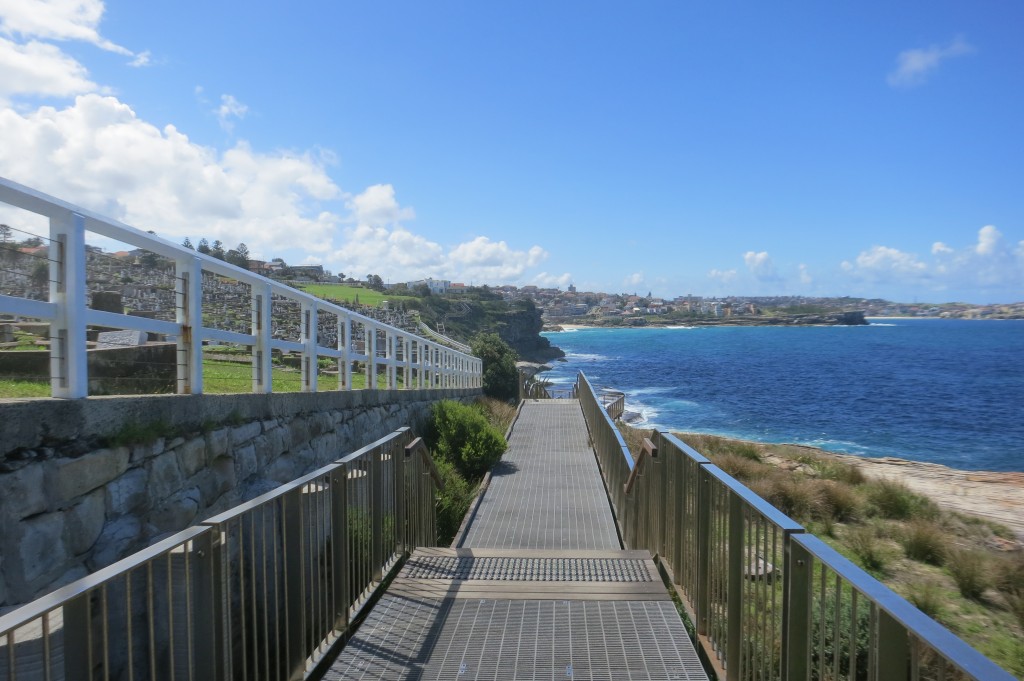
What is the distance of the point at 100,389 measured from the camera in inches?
200

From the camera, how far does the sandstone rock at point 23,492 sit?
3.35m

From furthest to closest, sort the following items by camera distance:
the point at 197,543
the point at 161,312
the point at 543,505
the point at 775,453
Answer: the point at 775,453 < the point at 543,505 < the point at 161,312 < the point at 197,543

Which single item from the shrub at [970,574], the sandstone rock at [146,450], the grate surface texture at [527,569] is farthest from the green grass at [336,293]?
the shrub at [970,574]

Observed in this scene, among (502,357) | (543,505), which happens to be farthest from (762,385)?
(543,505)

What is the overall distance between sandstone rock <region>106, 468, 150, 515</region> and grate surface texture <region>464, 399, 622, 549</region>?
14.4 feet

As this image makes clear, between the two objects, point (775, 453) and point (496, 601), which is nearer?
point (496, 601)

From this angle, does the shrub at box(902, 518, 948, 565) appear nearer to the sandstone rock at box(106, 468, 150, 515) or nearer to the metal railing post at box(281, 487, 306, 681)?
the metal railing post at box(281, 487, 306, 681)

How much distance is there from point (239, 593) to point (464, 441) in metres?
8.52

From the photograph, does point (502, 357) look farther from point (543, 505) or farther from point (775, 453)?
point (543, 505)

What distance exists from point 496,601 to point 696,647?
1.44m

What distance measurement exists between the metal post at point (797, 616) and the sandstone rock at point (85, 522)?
3.64 m

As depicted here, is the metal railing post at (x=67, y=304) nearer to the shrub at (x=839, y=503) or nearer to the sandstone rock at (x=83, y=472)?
the sandstone rock at (x=83, y=472)

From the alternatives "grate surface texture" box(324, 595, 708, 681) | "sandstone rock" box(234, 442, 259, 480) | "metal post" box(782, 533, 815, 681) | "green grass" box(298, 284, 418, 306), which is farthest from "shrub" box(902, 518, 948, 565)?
"green grass" box(298, 284, 418, 306)

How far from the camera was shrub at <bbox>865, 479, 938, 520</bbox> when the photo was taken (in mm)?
13320
